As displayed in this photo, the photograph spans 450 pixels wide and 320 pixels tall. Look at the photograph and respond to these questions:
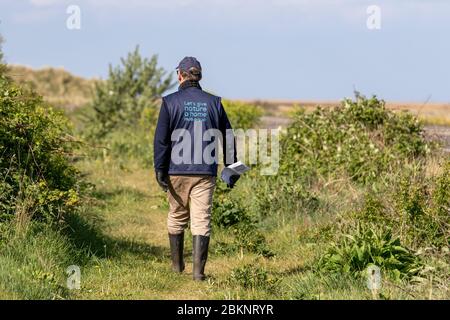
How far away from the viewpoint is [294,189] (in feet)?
37.9

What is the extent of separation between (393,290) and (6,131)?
4.75 meters

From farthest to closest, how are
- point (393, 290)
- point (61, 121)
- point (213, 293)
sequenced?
1. point (61, 121)
2. point (213, 293)
3. point (393, 290)

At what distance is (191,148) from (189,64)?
34.6 inches

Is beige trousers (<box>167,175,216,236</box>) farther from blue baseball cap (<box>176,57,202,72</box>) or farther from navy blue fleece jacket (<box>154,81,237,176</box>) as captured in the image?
blue baseball cap (<box>176,57,202,72</box>)

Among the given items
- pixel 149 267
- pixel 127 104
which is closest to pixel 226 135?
pixel 149 267

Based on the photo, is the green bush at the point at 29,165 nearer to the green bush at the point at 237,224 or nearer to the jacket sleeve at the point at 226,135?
the jacket sleeve at the point at 226,135

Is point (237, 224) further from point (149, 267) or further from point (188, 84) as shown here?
point (188, 84)

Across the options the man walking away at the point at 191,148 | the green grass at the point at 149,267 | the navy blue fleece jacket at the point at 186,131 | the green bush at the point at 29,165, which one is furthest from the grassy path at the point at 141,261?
the navy blue fleece jacket at the point at 186,131

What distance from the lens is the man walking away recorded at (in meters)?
8.05

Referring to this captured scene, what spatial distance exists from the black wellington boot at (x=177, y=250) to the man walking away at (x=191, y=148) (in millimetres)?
361

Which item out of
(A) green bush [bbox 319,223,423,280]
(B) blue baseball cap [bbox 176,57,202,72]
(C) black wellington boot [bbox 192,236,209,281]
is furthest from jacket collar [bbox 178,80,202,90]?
(A) green bush [bbox 319,223,423,280]

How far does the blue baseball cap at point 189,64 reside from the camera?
8.22 m
